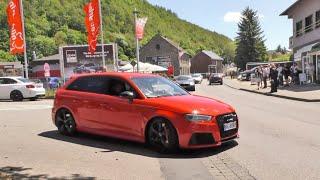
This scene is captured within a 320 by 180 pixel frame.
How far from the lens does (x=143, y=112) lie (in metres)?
10.1

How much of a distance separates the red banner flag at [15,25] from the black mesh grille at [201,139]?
26.5m

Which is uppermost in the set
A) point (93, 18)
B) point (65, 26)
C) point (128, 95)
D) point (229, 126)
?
point (65, 26)

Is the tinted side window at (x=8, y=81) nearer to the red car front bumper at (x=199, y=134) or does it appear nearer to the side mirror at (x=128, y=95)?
the side mirror at (x=128, y=95)

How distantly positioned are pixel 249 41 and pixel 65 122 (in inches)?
3802

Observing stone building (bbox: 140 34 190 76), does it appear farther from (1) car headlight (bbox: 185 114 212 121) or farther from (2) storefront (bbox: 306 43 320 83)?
(1) car headlight (bbox: 185 114 212 121)

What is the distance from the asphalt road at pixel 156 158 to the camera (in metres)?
8.01

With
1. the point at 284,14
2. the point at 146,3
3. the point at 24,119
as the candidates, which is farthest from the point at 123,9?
the point at 24,119

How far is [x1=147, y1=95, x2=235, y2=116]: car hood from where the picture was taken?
9594mm

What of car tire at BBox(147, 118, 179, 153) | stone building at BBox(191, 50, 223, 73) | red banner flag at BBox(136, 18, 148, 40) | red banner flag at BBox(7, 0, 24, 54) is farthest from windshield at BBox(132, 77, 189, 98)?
stone building at BBox(191, 50, 223, 73)

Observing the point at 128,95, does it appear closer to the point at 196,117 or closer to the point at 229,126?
the point at 196,117

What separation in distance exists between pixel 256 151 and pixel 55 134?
5040mm

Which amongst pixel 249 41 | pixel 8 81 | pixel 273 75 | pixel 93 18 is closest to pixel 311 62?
pixel 273 75

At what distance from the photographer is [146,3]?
194875 mm

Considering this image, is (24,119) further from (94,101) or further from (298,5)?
(298,5)
